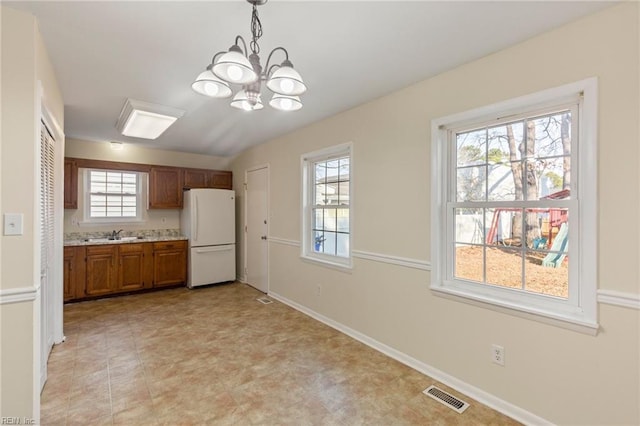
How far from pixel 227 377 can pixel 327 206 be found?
6.84 feet

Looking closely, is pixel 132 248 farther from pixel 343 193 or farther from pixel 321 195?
pixel 343 193

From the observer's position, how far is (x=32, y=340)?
1.70 m

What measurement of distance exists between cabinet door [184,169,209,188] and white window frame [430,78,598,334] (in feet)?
14.4

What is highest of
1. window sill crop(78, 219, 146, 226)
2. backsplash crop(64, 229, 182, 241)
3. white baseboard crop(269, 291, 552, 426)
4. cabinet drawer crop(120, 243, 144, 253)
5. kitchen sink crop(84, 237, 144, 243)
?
window sill crop(78, 219, 146, 226)

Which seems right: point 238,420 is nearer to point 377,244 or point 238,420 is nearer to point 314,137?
point 377,244

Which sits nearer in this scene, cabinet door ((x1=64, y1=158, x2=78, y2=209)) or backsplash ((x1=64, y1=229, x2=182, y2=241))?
cabinet door ((x1=64, y1=158, x2=78, y2=209))

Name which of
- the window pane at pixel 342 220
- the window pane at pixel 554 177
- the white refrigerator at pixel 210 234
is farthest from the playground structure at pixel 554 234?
the white refrigerator at pixel 210 234

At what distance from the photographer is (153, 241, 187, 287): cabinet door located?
15.9 ft

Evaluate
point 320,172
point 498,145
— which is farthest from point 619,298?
point 320,172

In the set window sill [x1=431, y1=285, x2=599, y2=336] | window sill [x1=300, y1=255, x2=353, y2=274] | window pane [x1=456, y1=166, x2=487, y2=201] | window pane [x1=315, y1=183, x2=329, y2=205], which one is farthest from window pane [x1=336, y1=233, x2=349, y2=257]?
window pane [x1=456, y1=166, x2=487, y2=201]

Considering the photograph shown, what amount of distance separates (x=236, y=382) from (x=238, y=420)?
43cm

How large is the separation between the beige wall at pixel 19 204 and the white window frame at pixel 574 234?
8.75ft

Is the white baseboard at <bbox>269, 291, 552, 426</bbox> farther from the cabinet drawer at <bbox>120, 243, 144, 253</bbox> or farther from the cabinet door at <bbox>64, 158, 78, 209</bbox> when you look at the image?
the cabinet door at <bbox>64, 158, 78, 209</bbox>

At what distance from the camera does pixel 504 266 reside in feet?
6.98
